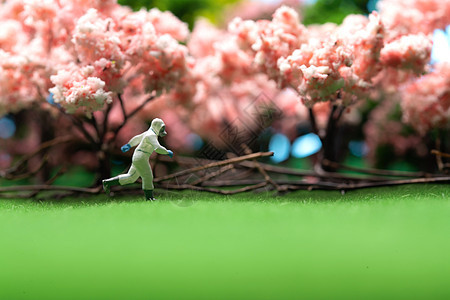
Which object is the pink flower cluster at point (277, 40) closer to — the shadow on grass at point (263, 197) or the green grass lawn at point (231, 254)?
the shadow on grass at point (263, 197)

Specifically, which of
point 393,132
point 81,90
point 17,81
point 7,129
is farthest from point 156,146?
point 7,129

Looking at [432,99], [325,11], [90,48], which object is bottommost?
[432,99]

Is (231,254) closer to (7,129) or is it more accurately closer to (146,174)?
(146,174)

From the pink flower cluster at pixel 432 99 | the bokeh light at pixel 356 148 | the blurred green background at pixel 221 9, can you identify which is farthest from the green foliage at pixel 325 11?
the pink flower cluster at pixel 432 99

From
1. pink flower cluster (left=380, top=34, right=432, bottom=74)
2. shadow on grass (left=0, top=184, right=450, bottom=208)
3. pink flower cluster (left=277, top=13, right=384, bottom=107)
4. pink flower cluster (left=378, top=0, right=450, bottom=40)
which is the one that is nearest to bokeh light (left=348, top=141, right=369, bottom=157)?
pink flower cluster (left=378, top=0, right=450, bottom=40)

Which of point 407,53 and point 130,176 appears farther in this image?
point 407,53

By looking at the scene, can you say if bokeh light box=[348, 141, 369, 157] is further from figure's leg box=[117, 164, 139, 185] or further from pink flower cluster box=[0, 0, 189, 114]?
figure's leg box=[117, 164, 139, 185]

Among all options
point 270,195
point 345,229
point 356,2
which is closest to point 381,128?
point 356,2
